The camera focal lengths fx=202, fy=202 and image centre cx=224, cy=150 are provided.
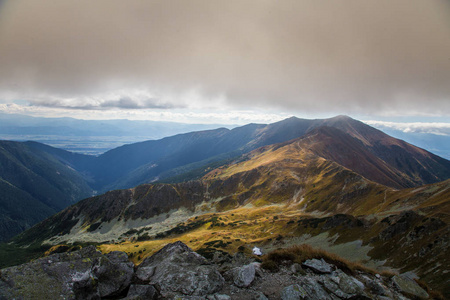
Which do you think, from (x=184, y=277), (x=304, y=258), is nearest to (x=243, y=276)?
(x=184, y=277)

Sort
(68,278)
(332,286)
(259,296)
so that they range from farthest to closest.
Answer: (332,286) → (259,296) → (68,278)

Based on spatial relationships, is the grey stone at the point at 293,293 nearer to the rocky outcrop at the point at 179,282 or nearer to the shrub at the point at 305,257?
the rocky outcrop at the point at 179,282

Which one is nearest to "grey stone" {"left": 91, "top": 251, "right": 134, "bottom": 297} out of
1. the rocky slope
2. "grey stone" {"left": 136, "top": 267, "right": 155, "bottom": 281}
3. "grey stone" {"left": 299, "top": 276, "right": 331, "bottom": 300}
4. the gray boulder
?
"grey stone" {"left": 136, "top": 267, "right": 155, "bottom": 281}

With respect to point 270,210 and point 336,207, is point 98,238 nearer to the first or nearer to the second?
point 270,210

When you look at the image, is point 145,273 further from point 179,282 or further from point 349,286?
point 349,286

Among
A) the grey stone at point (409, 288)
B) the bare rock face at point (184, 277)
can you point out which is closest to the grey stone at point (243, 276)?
the bare rock face at point (184, 277)

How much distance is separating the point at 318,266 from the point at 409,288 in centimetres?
763

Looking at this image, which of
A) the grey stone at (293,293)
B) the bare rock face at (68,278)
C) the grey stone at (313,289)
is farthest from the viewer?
the grey stone at (313,289)

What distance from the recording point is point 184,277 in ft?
43.7

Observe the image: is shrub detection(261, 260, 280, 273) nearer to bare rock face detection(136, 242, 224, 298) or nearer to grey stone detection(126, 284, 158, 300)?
bare rock face detection(136, 242, 224, 298)

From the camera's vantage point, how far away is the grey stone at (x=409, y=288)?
15489mm

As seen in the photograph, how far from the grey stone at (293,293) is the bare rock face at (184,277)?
4.04m

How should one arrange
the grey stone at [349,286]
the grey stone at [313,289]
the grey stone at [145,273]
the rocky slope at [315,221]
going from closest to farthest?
the grey stone at [313,289], the grey stone at [349,286], the grey stone at [145,273], the rocky slope at [315,221]

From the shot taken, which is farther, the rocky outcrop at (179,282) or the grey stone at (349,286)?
the grey stone at (349,286)
